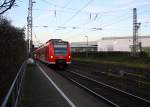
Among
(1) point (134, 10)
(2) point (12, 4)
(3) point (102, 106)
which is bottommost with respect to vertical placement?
(3) point (102, 106)

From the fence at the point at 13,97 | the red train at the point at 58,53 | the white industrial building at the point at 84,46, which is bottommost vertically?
the fence at the point at 13,97

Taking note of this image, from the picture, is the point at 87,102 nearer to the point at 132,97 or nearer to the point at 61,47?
the point at 132,97

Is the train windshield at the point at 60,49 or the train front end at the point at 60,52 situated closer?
the train front end at the point at 60,52

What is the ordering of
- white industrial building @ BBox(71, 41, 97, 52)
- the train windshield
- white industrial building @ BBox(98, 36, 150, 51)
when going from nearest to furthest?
the train windshield < white industrial building @ BBox(98, 36, 150, 51) < white industrial building @ BBox(71, 41, 97, 52)

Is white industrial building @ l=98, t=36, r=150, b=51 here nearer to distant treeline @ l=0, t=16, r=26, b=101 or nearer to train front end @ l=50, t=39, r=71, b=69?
train front end @ l=50, t=39, r=71, b=69

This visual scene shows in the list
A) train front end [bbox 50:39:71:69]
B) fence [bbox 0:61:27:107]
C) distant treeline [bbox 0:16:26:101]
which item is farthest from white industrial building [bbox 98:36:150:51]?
fence [bbox 0:61:27:107]

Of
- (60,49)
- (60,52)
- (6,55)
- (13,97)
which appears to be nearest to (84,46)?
(60,49)

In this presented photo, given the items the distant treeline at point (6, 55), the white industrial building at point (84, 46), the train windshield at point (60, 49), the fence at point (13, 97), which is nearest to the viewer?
the fence at point (13, 97)

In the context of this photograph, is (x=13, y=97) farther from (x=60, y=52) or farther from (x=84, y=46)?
(x=84, y=46)

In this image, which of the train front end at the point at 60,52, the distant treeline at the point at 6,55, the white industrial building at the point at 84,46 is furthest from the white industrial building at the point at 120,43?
the distant treeline at the point at 6,55

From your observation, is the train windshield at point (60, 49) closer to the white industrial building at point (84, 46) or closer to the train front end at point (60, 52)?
the train front end at point (60, 52)

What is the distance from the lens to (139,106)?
13453 millimetres

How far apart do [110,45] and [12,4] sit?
117 m

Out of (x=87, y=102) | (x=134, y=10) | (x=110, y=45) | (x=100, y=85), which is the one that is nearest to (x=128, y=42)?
(x=110, y=45)
